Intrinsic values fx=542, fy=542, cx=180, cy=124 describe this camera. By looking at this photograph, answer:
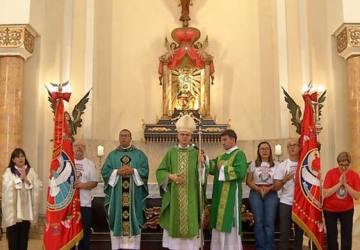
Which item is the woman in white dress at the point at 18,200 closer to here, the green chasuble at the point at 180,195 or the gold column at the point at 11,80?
the green chasuble at the point at 180,195

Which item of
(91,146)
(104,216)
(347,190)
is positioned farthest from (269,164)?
(91,146)

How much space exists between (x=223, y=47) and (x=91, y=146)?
3576mm

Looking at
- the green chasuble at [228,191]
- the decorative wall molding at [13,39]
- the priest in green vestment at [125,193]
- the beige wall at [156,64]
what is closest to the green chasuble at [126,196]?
the priest in green vestment at [125,193]

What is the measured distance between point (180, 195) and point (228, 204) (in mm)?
627

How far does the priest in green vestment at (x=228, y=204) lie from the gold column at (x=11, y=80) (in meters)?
4.14

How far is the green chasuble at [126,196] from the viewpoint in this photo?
7137 millimetres

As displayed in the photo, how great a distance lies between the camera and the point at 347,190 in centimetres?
677

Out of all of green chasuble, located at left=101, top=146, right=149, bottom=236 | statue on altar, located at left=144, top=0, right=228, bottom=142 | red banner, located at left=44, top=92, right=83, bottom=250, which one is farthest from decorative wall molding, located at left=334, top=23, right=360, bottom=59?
red banner, located at left=44, top=92, right=83, bottom=250

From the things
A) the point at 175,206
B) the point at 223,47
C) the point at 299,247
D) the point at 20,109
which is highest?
the point at 223,47

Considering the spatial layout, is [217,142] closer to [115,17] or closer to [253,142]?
[253,142]

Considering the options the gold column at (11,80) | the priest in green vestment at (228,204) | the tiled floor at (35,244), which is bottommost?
the tiled floor at (35,244)

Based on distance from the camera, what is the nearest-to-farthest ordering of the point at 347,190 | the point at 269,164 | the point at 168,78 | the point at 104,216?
the point at 347,190 < the point at 269,164 < the point at 104,216 < the point at 168,78

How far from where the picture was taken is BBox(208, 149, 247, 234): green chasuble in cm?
689

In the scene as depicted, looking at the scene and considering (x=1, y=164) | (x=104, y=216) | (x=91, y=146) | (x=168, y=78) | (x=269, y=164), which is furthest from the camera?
(x=168, y=78)
